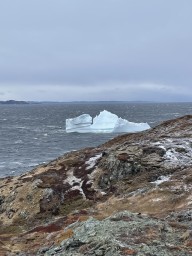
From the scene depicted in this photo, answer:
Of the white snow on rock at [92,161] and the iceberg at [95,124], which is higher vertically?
the white snow on rock at [92,161]

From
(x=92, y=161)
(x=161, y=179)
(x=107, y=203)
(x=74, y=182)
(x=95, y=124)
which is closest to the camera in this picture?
(x=107, y=203)

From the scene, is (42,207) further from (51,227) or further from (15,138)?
(15,138)

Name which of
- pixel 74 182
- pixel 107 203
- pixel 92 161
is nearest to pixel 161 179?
pixel 107 203

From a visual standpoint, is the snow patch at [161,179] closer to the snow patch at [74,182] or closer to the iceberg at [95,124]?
the snow patch at [74,182]

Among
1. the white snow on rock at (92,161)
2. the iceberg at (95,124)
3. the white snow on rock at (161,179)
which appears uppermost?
the white snow on rock at (92,161)

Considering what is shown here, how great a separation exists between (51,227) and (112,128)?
368 ft

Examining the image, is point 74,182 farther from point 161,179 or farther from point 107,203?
point 161,179

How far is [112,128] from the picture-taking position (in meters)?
137

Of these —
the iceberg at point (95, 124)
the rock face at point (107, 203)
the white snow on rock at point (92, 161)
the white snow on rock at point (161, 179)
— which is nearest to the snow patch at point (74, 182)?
the rock face at point (107, 203)

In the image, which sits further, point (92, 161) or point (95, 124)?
point (95, 124)

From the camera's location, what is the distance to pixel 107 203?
1264 inches

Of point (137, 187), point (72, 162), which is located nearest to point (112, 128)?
point (72, 162)

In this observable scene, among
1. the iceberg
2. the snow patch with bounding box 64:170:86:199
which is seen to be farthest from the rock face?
the iceberg

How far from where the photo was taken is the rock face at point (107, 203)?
54.9 feet
